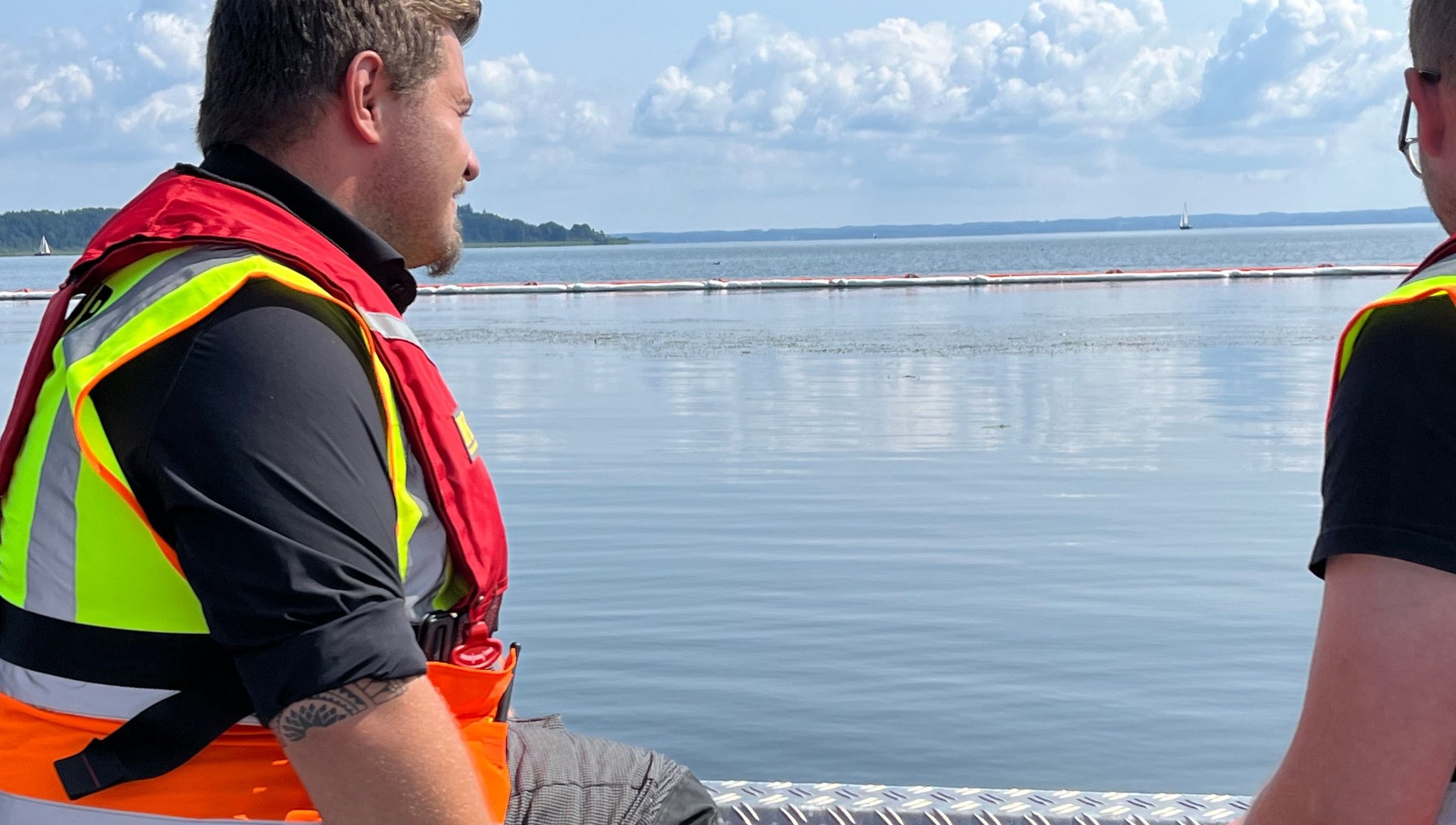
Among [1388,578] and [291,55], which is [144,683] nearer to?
[291,55]

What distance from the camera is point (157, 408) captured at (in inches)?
60.2

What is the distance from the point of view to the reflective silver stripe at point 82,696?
5.45ft

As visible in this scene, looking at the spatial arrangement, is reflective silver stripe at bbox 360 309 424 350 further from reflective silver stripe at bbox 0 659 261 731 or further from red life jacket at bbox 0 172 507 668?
reflective silver stripe at bbox 0 659 261 731

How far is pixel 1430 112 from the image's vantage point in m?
1.67

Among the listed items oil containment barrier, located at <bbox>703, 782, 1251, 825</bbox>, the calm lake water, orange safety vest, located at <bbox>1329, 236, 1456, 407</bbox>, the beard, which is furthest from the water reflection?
orange safety vest, located at <bbox>1329, 236, 1456, 407</bbox>

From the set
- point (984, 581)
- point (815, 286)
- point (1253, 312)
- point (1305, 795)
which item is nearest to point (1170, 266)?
point (815, 286)

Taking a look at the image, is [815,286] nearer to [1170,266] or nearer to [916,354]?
[916,354]

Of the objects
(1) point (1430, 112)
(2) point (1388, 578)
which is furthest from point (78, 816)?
(1) point (1430, 112)

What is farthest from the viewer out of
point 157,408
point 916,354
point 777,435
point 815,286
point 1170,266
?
point 1170,266

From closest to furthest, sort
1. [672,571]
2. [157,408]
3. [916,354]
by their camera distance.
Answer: [157,408], [672,571], [916,354]

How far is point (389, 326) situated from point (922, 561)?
21.8ft

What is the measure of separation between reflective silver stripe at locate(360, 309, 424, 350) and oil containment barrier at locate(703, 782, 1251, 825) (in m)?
1.63

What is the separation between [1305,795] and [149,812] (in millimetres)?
1181

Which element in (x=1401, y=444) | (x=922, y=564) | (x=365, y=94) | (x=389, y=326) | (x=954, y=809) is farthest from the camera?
(x=922, y=564)
